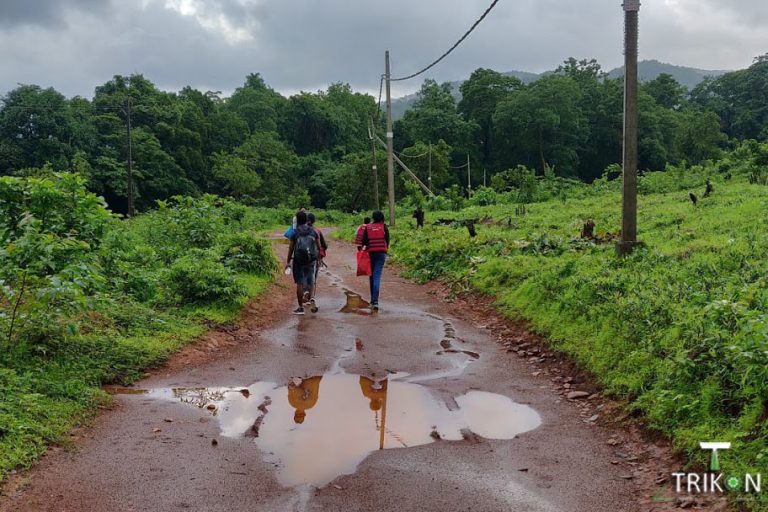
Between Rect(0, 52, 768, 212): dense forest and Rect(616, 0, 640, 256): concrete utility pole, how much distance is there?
33812mm

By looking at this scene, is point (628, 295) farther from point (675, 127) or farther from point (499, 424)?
point (675, 127)

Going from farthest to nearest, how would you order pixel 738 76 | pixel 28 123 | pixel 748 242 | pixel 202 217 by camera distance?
pixel 738 76 < pixel 28 123 < pixel 202 217 < pixel 748 242

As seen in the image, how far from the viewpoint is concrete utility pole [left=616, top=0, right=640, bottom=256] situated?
9.58m

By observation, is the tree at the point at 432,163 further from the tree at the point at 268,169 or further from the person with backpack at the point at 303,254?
the person with backpack at the point at 303,254

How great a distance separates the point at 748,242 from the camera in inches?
372

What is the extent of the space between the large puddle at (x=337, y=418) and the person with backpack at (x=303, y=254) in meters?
3.80

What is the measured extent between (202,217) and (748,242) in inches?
456

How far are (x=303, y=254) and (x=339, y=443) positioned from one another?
5637 mm

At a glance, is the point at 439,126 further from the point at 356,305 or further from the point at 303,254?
the point at 303,254

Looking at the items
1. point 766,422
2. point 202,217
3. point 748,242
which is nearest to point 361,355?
point 766,422

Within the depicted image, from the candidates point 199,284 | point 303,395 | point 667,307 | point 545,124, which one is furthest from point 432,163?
point 303,395

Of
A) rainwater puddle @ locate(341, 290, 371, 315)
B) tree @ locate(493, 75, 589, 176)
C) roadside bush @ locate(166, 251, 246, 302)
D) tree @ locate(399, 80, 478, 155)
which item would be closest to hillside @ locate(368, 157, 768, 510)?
rainwater puddle @ locate(341, 290, 371, 315)

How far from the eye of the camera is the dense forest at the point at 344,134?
162 ft

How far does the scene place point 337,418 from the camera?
582 centimetres
